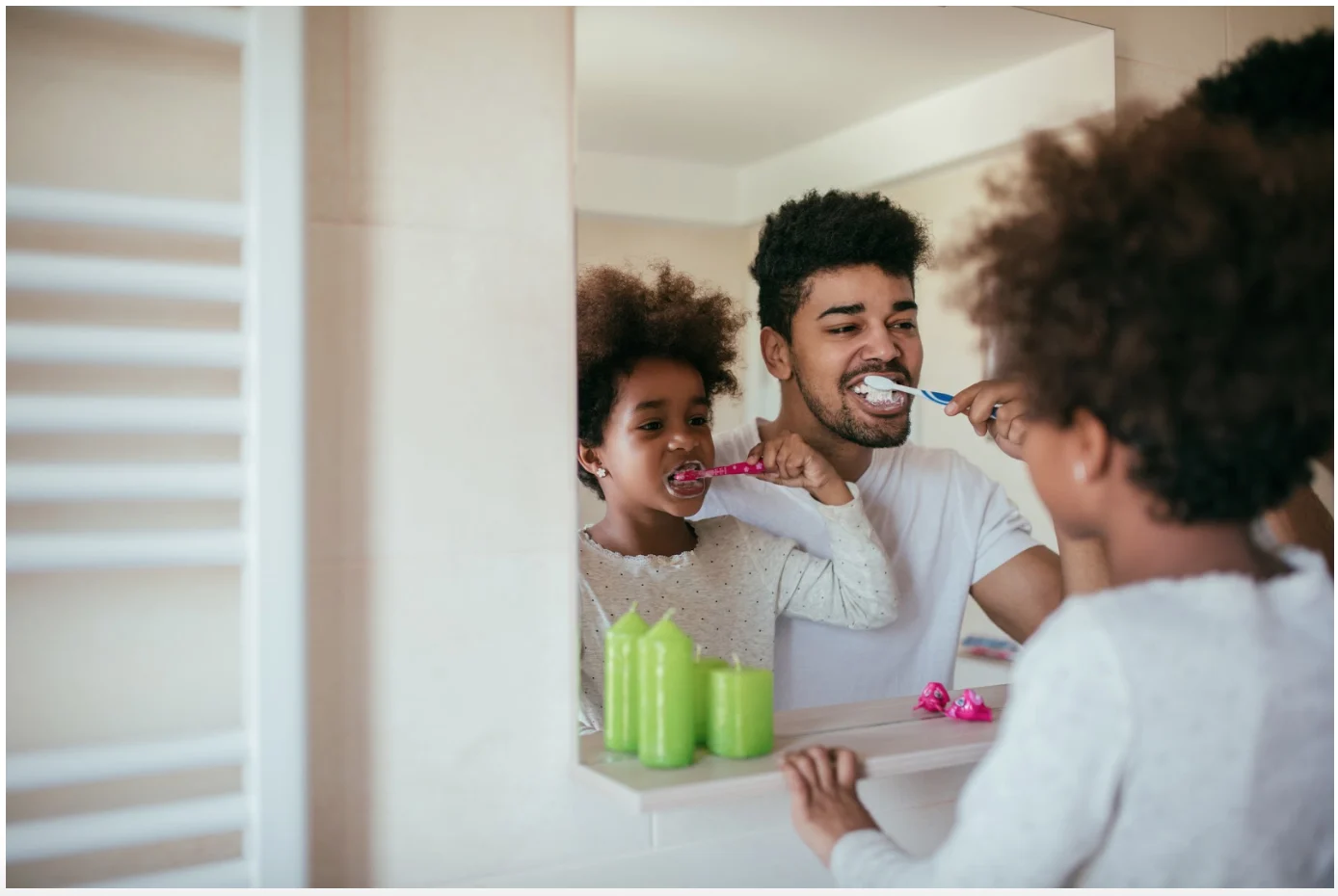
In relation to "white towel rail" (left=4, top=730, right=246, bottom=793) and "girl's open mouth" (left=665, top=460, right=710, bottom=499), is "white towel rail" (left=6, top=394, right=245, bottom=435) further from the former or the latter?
"girl's open mouth" (left=665, top=460, right=710, bottom=499)

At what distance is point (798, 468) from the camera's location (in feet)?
3.87

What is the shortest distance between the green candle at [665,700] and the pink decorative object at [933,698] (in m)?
0.31

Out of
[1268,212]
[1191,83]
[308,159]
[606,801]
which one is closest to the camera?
[1268,212]

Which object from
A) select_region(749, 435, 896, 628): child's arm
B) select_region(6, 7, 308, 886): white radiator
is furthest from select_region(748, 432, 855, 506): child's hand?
select_region(6, 7, 308, 886): white radiator

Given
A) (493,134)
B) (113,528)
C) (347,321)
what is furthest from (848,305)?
(113,528)

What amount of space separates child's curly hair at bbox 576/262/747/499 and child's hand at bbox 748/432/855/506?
8cm

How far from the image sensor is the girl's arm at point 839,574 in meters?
1.17

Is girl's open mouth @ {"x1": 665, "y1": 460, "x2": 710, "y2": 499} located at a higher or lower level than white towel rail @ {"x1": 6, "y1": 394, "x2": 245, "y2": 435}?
lower

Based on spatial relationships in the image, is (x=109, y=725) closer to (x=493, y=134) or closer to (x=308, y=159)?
(x=308, y=159)

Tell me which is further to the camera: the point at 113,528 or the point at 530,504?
the point at 530,504

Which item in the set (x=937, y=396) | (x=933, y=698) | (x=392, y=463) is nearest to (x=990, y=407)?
(x=937, y=396)

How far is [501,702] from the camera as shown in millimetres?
997

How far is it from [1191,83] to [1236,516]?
2.55 ft

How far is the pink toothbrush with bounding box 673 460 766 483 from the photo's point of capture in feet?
3.67
